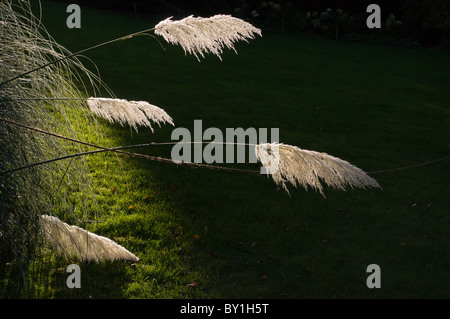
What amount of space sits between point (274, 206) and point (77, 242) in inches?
71.9

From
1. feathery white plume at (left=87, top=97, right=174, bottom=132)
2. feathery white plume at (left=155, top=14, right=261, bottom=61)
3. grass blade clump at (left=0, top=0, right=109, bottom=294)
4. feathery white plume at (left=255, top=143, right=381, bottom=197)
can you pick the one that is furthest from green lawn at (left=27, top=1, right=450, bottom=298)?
feathery white plume at (left=155, top=14, right=261, bottom=61)

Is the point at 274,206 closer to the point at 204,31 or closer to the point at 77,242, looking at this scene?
the point at 77,242

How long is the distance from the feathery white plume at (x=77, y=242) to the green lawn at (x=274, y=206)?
0.12 meters

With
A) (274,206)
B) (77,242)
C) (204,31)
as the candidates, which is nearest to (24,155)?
(77,242)

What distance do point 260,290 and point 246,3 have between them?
13.2 meters

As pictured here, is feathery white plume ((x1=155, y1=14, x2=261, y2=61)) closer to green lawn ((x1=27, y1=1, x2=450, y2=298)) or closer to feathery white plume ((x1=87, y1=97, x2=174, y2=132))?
feathery white plume ((x1=87, y1=97, x2=174, y2=132))

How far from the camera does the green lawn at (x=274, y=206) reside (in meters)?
3.40

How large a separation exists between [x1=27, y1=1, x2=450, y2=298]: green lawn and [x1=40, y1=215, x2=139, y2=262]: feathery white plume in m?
0.12

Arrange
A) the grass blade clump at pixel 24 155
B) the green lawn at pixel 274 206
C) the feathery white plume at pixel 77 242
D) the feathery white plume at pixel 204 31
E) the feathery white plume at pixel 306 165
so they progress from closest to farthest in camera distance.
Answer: the feathery white plume at pixel 306 165 < the feathery white plume at pixel 204 31 < the grass blade clump at pixel 24 155 < the feathery white plume at pixel 77 242 < the green lawn at pixel 274 206

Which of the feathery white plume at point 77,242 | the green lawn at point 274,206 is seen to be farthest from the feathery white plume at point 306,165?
the feathery white plume at point 77,242

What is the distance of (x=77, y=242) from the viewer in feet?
10.6

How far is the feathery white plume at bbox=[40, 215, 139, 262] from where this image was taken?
3.09 m

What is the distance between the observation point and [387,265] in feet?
12.1

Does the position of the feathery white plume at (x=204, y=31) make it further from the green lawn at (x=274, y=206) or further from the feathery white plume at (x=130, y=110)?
the green lawn at (x=274, y=206)
